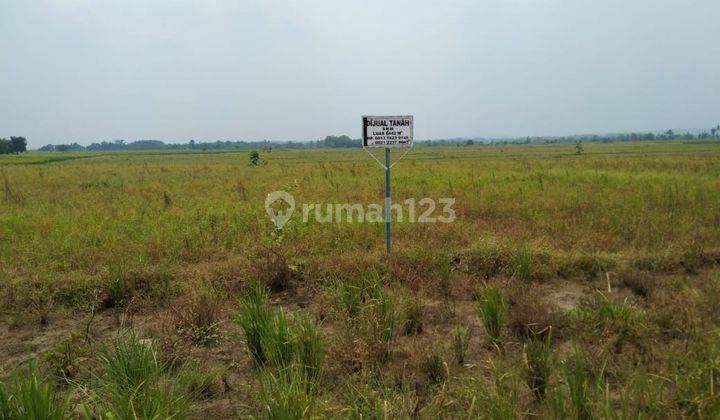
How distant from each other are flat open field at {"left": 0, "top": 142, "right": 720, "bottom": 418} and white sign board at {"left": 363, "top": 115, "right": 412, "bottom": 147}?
1237 millimetres

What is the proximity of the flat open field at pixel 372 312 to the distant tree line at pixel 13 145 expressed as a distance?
97213 mm

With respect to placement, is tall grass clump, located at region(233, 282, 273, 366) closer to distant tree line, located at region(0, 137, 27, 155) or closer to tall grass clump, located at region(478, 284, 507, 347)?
tall grass clump, located at region(478, 284, 507, 347)

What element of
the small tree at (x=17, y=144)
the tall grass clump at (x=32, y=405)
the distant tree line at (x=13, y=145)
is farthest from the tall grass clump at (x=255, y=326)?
the small tree at (x=17, y=144)

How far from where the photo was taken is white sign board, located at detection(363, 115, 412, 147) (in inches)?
217

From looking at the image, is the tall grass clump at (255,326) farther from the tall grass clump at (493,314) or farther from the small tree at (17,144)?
the small tree at (17,144)

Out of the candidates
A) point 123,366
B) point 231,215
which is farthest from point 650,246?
point 231,215

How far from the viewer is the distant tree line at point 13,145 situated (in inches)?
3243

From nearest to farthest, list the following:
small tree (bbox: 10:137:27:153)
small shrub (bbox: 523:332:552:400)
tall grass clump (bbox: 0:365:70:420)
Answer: tall grass clump (bbox: 0:365:70:420), small shrub (bbox: 523:332:552:400), small tree (bbox: 10:137:27:153)

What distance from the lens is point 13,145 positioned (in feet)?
292

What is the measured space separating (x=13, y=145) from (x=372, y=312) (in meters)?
113

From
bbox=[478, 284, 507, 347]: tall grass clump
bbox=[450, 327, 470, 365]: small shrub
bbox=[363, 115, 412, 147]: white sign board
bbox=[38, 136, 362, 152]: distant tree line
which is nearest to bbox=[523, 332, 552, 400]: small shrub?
bbox=[450, 327, 470, 365]: small shrub

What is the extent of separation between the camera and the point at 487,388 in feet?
9.48

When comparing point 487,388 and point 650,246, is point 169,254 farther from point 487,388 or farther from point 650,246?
point 650,246

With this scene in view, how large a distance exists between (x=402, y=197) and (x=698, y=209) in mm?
6190
